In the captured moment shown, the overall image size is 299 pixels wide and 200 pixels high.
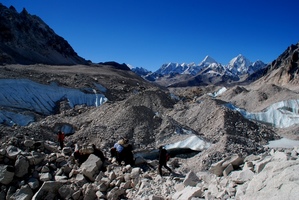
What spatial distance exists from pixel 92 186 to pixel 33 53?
215ft

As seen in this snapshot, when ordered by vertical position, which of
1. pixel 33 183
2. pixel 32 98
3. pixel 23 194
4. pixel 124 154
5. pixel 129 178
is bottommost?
pixel 23 194

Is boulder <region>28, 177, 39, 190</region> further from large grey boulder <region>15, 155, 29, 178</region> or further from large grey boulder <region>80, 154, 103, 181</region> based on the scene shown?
large grey boulder <region>80, 154, 103, 181</region>

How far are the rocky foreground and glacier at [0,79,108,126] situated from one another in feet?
45.5

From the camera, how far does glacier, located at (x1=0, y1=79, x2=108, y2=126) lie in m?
24.1

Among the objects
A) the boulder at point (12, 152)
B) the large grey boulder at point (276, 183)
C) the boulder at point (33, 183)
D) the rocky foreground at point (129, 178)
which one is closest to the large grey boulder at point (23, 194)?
the rocky foreground at point (129, 178)

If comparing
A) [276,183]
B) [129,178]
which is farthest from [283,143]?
[276,183]

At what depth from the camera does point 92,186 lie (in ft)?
27.6

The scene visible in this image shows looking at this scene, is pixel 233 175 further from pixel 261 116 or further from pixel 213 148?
pixel 261 116

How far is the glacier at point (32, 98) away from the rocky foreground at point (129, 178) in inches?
546

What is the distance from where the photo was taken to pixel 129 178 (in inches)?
345

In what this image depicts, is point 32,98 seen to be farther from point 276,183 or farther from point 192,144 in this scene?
point 276,183

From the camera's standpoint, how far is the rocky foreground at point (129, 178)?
567 cm

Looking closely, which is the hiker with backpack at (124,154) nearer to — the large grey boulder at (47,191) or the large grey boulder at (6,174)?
the large grey boulder at (47,191)

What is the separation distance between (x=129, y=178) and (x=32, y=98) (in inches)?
936
